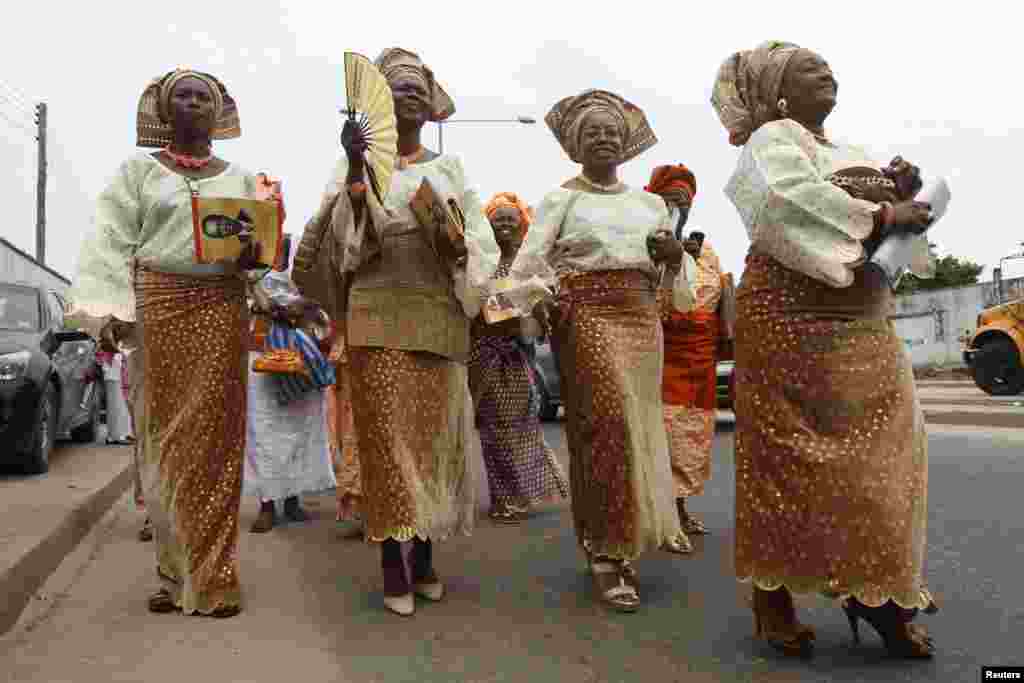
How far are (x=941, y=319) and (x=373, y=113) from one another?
101ft

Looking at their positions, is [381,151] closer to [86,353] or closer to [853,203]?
[853,203]

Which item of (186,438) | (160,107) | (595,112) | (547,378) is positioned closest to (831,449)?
(595,112)

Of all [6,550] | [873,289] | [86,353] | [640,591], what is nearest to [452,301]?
[640,591]

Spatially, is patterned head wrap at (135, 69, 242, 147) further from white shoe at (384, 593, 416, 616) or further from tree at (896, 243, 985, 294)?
tree at (896, 243, 985, 294)

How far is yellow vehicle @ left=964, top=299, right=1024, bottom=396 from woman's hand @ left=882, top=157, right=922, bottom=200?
43.9ft

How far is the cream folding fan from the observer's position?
3.71m

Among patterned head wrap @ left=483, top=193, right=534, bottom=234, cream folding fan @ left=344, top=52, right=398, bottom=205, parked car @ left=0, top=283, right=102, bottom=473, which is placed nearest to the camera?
cream folding fan @ left=344, top=52, right=398, bottom=205

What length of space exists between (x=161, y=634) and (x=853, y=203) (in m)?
2.85

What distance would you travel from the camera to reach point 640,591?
4441 millimetres

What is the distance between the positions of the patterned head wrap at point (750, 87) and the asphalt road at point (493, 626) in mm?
1842

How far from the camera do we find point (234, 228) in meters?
4.08

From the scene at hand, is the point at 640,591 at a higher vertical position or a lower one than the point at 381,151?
lower

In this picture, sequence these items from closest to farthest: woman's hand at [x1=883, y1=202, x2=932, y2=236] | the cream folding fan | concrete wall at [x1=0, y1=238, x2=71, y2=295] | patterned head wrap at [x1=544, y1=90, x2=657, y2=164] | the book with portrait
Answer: woman's hand at [x1=883, y1=202, x2=932, y2=236], the cream folding fan, the book with portrait, patterned head wrap at [x1=544, y1=90, x2=657, y2=164], concrete wall at [x1=0, y1=238, x2=71, y2=295]

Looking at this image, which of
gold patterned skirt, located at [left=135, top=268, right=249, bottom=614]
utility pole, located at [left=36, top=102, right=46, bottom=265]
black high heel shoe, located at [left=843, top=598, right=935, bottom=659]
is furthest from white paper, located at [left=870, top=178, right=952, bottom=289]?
utility pole, located at [left=36, top=102, right=46, bottom=265]
